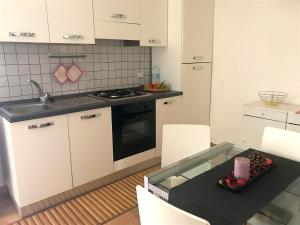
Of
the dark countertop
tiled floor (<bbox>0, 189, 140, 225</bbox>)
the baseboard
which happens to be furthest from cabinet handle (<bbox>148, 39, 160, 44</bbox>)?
the baseboard

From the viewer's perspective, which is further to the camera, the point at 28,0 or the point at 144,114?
the point at 144,114

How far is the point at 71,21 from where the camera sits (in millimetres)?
2303

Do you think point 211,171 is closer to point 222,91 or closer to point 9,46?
point 9,46

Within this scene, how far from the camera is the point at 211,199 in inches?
43.1

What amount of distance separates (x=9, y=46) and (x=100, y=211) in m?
1.65

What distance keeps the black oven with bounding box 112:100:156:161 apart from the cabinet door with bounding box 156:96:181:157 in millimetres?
72

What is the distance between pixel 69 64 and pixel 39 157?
1044 millimetres

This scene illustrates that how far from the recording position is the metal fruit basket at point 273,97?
2.79 metres

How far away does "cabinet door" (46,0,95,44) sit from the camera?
2203 mm

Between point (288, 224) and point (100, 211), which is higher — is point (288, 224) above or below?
above

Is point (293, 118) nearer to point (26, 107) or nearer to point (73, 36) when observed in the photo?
point (73, 36)

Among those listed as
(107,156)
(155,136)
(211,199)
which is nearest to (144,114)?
(155,136)

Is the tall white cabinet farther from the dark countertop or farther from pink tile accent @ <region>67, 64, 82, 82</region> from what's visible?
pink tile accent @ <region>67, 64, 82, 82</region>

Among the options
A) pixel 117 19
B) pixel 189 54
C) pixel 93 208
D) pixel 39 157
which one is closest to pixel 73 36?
A: pixel 117 19
